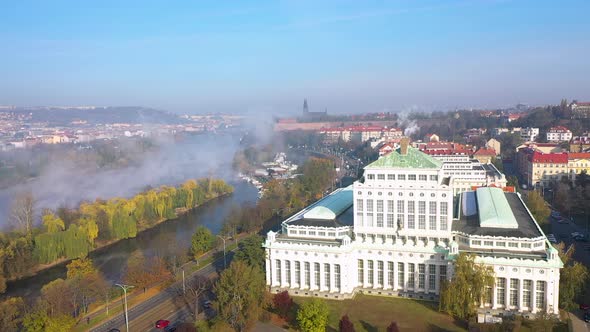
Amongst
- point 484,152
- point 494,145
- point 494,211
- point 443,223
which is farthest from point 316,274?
point 494,145

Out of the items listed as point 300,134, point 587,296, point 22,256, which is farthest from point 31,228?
point 300,134

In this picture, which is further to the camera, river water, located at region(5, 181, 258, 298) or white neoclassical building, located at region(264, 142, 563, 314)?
river water, located at region(5, 181, 258, 298)

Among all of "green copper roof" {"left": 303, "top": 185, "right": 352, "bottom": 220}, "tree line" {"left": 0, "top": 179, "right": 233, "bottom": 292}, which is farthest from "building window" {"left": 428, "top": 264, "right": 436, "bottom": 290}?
"tree line" {"left": 0, "top": 179, "right": 233, "bottom": 292}

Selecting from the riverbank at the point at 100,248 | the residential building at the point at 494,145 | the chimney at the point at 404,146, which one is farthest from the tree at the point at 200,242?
the residential building at the point at 494,145

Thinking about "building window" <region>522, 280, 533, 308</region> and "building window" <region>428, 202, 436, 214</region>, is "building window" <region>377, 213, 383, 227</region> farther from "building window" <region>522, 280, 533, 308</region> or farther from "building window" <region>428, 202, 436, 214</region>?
"building window" <region>522, 280, 533, 308</region>

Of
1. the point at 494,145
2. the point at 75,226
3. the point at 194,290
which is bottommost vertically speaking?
the point at 194,290

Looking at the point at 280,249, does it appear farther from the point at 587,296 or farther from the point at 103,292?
the point at 587,296

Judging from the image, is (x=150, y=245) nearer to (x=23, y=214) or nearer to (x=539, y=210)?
(x=23, y=214)
